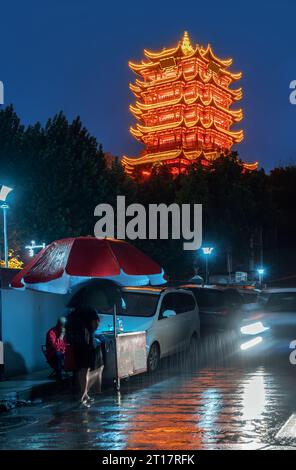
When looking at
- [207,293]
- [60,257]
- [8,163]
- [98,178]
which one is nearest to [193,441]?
[60,257]

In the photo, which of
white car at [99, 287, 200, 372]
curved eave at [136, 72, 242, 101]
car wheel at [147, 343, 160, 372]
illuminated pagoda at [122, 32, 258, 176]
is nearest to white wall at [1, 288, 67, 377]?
white car at [99, 287, 200, 372]

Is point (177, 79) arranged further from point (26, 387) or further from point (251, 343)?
point (26, 387)

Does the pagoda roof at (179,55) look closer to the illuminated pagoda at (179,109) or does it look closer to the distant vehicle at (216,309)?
the illuminated pagoda at (179,109)

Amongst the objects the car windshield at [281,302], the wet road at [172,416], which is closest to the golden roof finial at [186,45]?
the car windshield at [281,302]

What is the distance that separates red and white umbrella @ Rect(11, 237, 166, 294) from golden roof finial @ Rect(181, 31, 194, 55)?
7459 cm

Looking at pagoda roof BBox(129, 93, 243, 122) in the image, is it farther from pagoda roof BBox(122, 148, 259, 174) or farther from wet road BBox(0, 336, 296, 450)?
wet road BBox(0, 336, 296, 450)

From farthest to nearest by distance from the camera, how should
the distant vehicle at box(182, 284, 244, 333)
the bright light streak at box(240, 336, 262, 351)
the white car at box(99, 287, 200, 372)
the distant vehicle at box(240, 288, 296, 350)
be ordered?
1. the distant vehicle at box(182, 284, 244, 333)
2. the bright light streak at box(240, 336, 262, 351)
3. the distant vehicle at box(240, 288, 296, 350)
4. the white car at box(99, 287, 200, 372)

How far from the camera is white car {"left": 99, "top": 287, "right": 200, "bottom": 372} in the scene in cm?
1498

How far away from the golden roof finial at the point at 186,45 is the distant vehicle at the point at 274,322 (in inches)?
2924

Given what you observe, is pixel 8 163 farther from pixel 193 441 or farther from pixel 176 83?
pixel 176 83

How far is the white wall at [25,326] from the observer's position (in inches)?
546

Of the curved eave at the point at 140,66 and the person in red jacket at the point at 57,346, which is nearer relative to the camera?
Answer: the person in red jacket at the point at 57,346

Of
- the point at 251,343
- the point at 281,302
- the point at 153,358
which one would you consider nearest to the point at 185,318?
the point at 251,343

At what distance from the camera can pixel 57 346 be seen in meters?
13.5
